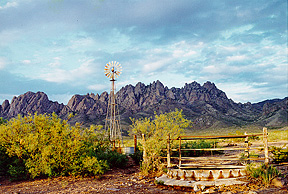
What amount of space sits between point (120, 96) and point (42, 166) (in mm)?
92346

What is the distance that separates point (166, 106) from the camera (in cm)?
8300

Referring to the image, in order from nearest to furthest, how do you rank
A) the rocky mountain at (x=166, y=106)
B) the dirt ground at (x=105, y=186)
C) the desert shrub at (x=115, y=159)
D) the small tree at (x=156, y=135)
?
the dirt ground at (x=105, y=186) → the small tree at (x=156, y=135) → the desert shrub at (x=115, y=159) → the rocky mountain at (x=166, y=106)

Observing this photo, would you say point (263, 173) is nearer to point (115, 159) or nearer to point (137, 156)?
point (115, 159)

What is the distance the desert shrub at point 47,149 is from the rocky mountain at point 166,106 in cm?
5710

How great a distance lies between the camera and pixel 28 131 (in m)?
12.1

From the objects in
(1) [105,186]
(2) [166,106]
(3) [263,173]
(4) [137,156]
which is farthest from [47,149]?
(2) [166,106]

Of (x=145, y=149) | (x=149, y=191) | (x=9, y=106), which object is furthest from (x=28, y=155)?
(x=9, y=106)

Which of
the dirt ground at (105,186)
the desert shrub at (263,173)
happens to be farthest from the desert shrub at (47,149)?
the desert shrub at (263,173)

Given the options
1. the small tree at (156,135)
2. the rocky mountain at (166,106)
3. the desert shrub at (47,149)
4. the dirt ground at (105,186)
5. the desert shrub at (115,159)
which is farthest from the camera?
the rocky mountain at (166,106)

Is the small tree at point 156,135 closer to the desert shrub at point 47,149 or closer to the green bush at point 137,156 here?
the green bush at point 137,156

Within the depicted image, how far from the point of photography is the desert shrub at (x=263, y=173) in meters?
8.10

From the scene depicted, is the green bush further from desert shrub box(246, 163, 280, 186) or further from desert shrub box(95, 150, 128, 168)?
desert shrub box(246, 163, 280, 186)

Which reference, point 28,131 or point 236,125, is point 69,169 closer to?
point 28,131

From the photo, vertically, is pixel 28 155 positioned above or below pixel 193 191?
above
